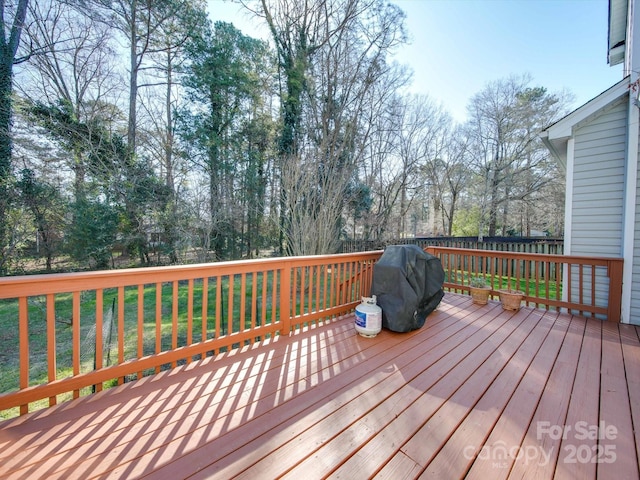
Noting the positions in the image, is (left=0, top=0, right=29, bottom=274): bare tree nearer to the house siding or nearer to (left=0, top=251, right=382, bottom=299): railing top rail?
(left=0, top=251, right=382, bottom=299): railing top rail

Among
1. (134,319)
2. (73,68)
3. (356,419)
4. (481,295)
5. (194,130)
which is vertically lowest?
(134,319)

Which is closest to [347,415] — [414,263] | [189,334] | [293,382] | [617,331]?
[293,382]

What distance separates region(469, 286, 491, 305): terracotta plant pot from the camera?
385cm

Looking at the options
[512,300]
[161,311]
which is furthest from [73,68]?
[512,300]

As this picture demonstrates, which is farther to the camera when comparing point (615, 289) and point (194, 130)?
point (194, 130)

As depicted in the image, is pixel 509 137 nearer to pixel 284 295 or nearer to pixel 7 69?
pixel 284 295

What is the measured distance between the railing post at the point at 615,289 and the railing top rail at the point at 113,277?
399cm

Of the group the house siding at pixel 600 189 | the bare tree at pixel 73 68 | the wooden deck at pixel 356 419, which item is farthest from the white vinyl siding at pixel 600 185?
the bare tree at pixel 73 68

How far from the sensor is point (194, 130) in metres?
8.79

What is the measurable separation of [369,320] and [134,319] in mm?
4766

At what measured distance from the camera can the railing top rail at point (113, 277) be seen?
146 cm

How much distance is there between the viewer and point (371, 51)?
9266 millimetres

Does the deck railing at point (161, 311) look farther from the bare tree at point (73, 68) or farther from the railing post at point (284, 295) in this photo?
the bare tree at point (73, 68)

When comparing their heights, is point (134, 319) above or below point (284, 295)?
below
